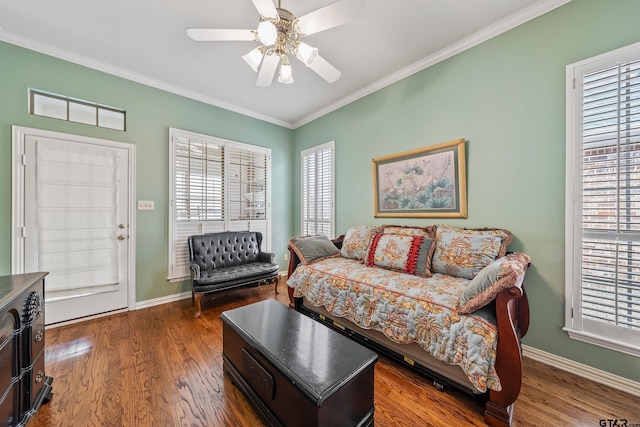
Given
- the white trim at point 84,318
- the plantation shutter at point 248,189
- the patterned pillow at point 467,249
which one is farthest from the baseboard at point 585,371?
the white trim at point 84,318

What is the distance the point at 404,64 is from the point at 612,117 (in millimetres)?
1851

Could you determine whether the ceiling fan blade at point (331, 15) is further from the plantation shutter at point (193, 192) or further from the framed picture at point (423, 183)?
the plantation shutter at point (193, 192)

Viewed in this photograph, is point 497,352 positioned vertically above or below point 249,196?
below

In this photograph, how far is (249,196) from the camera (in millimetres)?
3971

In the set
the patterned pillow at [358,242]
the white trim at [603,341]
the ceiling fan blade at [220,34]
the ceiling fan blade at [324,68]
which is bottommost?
the white trim at [603,341]

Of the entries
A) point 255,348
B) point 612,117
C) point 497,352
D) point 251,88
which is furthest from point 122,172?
point 612,117

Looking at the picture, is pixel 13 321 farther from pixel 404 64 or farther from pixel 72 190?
pixel 404 64

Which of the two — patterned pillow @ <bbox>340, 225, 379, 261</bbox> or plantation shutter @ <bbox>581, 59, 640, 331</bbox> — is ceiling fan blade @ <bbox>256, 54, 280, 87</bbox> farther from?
plantation shutter @ <bbox>581, 59, 640, 331</bbox>

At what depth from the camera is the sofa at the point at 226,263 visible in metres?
2.79

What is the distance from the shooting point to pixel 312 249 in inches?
114

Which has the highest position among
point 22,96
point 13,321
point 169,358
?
point 22,96

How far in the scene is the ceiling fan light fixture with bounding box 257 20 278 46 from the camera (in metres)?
1.46

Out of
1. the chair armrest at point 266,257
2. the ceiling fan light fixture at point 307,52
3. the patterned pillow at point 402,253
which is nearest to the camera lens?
the ceiling fan light fixture at point 307,52

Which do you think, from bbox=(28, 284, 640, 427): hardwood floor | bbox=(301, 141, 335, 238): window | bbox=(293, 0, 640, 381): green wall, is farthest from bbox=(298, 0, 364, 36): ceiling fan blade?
bbox=(28, 284, 640, 427): hardwood floor
